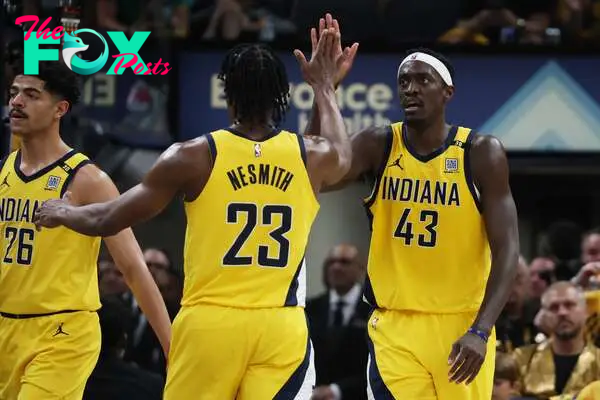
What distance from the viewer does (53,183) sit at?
265 inches

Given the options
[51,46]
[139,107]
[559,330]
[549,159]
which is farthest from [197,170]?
[549,159]

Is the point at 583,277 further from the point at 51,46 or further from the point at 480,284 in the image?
the point at 51,46

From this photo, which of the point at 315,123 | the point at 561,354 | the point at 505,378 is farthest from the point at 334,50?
the point at 561,354


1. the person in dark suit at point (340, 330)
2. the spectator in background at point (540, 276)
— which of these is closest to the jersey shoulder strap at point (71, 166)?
the person in dark suit at point (340, 330)

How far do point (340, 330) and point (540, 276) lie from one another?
1812 millimetres

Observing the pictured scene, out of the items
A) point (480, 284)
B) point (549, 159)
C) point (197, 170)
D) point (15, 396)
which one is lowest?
point (15, 396)

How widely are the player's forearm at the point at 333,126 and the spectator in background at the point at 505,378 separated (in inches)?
120

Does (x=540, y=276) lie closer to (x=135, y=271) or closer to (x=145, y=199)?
(x=135, y=271)

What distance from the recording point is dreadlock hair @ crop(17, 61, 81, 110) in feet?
22.7

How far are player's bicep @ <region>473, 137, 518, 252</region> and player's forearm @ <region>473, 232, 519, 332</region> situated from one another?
0.03 metres

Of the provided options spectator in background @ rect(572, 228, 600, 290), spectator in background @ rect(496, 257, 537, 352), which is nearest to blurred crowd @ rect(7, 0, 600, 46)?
spectator in background @ rect(572, 228, 600, 290)

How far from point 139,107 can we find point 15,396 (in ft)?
17.6

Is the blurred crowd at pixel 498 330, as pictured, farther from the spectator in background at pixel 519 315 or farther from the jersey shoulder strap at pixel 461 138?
the jersey shoulder strap at pixel 461 138

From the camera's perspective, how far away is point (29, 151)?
22.6ft
